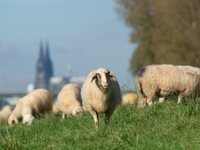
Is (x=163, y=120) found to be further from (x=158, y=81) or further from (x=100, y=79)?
(x=158, y=81)

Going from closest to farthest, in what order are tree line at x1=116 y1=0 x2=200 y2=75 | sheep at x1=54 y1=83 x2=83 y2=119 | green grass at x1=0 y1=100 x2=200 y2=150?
green grass at x1=0 y1=100 x2=200 y2=150
sheep at x1=54 y1=83 x2=83 y2=119
tree line at x1=116 y1=0 x2=200 y2=75

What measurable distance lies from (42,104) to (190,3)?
13.6m

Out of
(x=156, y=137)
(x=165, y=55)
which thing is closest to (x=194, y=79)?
(x=156, y=137)

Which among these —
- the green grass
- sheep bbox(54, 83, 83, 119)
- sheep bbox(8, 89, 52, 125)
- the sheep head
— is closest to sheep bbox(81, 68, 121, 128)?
the sheep head

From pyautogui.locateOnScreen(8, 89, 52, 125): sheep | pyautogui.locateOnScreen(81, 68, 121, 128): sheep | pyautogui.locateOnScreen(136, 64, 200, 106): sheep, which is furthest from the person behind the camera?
pyautogui.locateOnScreen(8, 89, 52, 125): sheep

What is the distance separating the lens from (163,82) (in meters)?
8.05

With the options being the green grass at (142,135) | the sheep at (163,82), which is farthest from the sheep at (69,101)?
the green grass at (142,135)

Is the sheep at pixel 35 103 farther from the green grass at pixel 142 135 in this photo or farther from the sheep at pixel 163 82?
the green grass at pixel 142 135

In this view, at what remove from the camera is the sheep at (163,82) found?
318 inches

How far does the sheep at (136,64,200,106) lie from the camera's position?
8.07 m

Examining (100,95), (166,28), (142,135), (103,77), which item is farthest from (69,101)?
(166,28)

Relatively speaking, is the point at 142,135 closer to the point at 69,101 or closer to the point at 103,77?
the point at 103,77

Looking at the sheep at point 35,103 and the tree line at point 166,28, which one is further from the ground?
the tree line at point 166,28

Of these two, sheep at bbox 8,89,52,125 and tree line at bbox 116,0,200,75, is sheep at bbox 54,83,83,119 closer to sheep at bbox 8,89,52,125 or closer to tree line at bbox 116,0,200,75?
sheep at bbox 8,89,52,125
